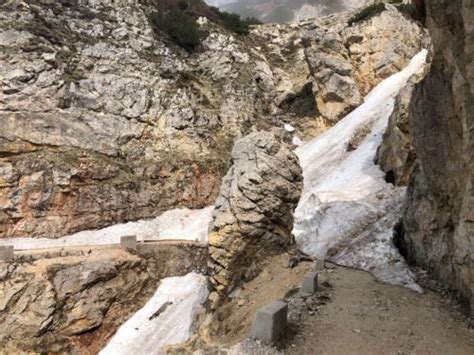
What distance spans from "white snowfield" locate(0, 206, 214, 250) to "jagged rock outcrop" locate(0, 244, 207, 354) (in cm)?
250

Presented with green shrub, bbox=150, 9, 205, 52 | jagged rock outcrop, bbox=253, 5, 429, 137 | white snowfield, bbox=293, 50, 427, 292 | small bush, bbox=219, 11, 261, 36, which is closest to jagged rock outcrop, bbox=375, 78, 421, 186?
white snowfield, bbox=293, 50, 427, 292

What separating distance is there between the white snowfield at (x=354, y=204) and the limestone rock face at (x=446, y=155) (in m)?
1.19

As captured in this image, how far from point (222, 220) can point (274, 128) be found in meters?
23.5

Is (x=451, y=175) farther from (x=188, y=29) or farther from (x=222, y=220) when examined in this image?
(x=188, y=29)

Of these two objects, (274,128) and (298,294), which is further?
(274,128)

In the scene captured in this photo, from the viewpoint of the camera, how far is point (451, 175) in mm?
11547

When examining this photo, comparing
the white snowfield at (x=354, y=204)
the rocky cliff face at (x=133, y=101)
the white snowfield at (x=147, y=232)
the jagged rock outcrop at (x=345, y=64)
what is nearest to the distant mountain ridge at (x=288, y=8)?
the jagged rock outcrop at (x=345, y=64)

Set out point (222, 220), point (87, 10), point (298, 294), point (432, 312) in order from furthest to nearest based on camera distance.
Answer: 1. point (87, 10)
2. point (222, 220)
3. point (298, 294)
4. point (432, 312)

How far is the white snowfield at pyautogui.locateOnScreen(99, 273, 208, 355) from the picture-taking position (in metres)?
17.5

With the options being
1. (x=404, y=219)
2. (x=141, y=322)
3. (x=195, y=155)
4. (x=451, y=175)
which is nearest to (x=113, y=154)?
→ (x=195, y=155)

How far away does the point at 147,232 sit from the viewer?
1031 inches

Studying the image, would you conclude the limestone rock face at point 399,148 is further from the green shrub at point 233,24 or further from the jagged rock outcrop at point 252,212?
the green shrub at point 233,24

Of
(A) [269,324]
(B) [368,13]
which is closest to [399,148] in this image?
(A) [269,324]

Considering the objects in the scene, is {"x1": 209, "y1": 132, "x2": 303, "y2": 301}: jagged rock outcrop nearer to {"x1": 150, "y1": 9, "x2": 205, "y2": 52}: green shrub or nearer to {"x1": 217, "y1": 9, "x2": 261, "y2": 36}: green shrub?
{"x1": 150, "y1": 9, "x2": 205, "y2": 52}: green shrub
